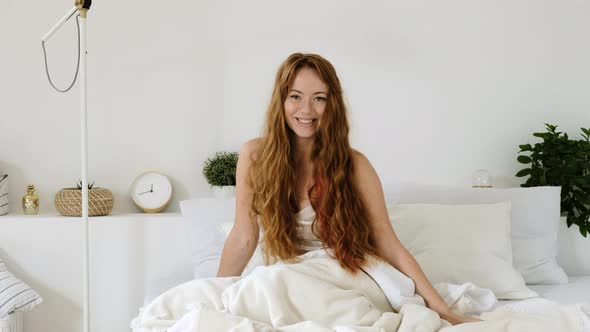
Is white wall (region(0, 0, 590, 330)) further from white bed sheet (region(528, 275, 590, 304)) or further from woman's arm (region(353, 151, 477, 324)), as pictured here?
woman's arm (region(353, 151, 477, 324))

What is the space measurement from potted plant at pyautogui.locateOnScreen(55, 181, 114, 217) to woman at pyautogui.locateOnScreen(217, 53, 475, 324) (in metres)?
0.94

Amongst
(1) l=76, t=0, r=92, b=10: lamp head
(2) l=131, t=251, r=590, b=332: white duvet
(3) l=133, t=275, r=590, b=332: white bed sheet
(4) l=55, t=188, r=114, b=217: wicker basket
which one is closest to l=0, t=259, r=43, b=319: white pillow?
(4) l=55, t=188, r=114, b=217: wicker basket

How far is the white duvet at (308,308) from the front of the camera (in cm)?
172

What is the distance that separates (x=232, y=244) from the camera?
8.02 feet

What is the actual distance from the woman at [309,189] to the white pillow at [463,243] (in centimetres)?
38

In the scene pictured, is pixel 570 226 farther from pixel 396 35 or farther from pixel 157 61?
pixel 157 61

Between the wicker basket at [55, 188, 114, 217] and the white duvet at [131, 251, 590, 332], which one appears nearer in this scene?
the white duvet at [131, 251, 590, 332]

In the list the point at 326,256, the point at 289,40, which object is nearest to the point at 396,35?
the point at 289,40

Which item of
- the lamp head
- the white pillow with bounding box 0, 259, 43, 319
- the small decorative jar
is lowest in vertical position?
the white pillow with bounding box 0, 259, 43, 319

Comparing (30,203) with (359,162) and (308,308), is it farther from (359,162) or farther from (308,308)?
(308,308)

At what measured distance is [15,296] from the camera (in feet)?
9.01

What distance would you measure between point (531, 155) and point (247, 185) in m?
1.69

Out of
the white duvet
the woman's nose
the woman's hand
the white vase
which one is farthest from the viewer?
the white vase

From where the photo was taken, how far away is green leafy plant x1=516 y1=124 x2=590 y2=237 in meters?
3.30
